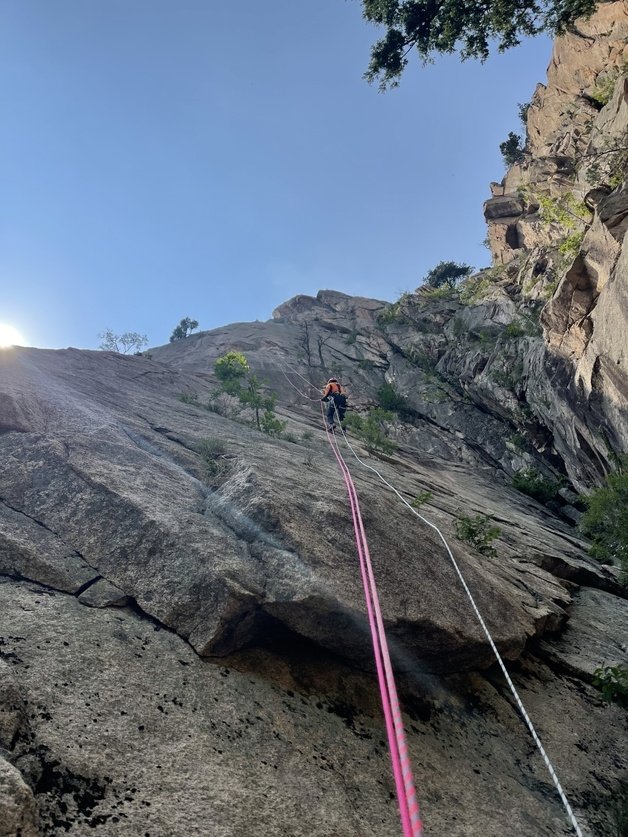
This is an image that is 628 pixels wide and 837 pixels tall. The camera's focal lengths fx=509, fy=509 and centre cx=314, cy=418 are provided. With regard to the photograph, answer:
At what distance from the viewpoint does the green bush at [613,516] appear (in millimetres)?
13250

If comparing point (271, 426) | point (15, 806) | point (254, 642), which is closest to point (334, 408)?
point (271, 426)

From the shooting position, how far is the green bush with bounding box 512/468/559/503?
2212cm

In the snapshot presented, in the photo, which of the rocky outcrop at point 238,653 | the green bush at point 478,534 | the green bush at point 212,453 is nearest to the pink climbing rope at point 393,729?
the rocky outcrop at point 238,653

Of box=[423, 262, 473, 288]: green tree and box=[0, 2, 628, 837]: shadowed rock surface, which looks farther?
box=[423, 262, 473, 288]: green tree

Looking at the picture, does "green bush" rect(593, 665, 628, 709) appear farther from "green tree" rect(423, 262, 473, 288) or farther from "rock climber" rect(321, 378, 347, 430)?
"green tree" rect(423, 262, 473, 288)

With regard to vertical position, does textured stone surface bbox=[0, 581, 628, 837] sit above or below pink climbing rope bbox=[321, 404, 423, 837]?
below

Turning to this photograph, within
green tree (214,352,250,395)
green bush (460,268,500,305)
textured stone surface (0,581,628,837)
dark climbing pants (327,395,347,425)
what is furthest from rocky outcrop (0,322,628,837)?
green bush (460,268,500,305)

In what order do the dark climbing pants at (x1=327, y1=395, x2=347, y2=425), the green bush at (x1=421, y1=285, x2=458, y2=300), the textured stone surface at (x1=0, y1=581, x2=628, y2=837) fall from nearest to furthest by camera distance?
the textured stone surface at (x1=0, y1=581, x2=628, y2=837) → the dark climbing pants at (x1=327, y1=395, x2=347, y2=425) → the green bush at (x1=421, y1=285, x2=458, y2=300)

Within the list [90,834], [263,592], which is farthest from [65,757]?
[263,592]

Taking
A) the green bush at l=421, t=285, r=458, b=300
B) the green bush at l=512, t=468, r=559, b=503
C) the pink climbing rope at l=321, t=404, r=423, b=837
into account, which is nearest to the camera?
the pink climbing rope at l=321, t=404, r=423, b=837

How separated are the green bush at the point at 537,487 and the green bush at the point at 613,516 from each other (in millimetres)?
7267

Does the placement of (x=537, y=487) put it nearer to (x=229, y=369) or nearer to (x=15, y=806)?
(x=229, y=369)

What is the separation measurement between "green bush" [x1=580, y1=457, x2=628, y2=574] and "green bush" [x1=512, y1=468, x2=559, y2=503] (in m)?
7.27

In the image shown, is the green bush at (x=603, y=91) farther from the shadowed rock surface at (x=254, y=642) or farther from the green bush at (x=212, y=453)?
the green bush at (x=212, y=453)
